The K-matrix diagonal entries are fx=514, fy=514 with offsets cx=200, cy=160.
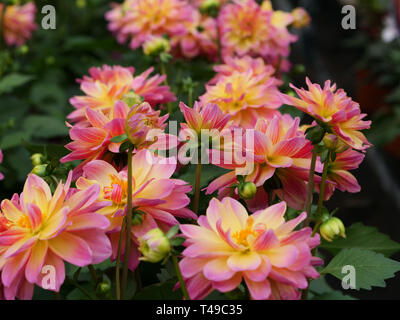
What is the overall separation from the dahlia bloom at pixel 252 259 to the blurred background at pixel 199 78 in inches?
12.3

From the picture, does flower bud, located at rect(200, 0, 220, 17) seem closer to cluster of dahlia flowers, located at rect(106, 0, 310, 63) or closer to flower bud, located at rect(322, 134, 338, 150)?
cluster of dahlia flowers, located at rect(106, 0, 310, 63)

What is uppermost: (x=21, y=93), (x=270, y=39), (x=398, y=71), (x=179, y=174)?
(x=398, y=71)

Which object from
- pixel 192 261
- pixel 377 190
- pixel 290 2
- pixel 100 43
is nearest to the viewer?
pixel 192 261

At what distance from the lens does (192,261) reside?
43 centimetres

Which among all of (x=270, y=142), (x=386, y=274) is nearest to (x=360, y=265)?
(x=386, y=274)

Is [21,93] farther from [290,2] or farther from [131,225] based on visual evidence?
[290,2]

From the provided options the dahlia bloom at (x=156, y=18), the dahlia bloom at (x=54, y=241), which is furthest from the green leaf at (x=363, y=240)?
the dahlia bloom at (x=156, y=18)

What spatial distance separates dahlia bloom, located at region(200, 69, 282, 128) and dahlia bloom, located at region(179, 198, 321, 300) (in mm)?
270

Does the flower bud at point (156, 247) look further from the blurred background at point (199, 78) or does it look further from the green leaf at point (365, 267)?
the blurred background at point (199, 78)

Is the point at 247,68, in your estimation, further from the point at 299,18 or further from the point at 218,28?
the point at 299,18

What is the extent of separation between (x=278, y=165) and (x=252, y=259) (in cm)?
11

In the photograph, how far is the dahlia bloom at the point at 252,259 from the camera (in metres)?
0.41

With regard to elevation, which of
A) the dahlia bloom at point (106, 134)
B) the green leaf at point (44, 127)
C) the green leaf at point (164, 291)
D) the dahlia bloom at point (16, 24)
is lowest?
the green leaf at point (164, 291)
